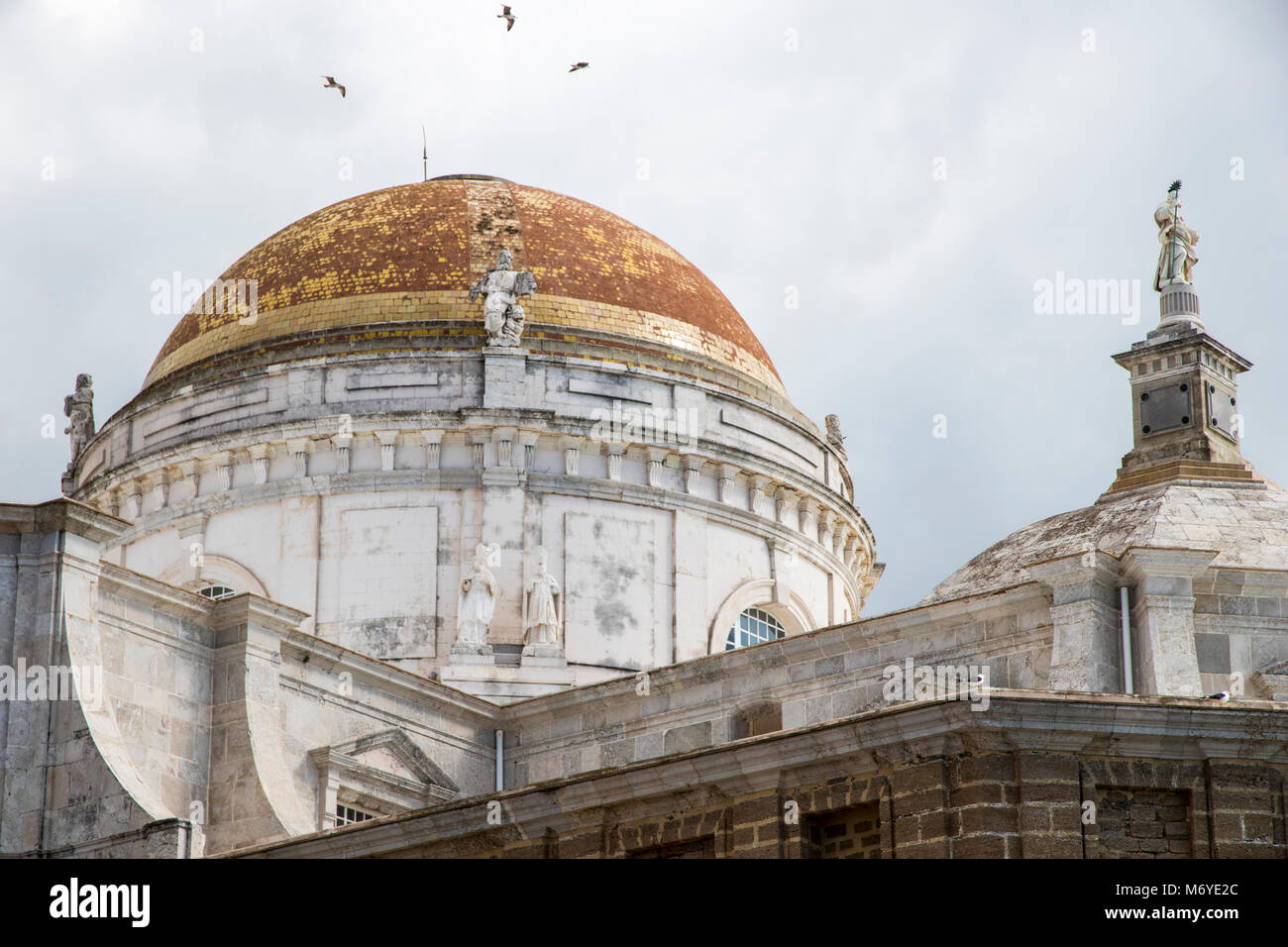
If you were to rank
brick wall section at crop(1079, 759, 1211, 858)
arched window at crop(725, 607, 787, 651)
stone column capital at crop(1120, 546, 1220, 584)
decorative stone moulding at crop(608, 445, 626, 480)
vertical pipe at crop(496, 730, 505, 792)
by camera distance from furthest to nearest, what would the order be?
arched window at crop(725, 607, 787, 651) < decorative stone moulding at crop(608, 445, 626, 480) < vertical pipe at crop(496, 730, 505, 792) < stone column capital at crop(1120, 546, 1220, 584) < brick wall section at crop(1079, 759, 1211, 858)

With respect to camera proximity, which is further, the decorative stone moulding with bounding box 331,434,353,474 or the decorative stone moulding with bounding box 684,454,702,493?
the decorative stone moulding with bounding box 684,454,702,493

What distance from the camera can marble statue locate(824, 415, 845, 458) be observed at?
56.3 metres

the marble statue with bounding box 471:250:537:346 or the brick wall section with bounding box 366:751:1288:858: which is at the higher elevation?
the marble statue with bounding box 471:250:537:346

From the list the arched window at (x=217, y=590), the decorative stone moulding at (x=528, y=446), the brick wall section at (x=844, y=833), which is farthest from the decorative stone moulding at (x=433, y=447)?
the brick wall section at (x=844, y=833)

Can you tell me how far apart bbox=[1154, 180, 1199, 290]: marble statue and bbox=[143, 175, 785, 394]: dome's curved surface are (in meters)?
10.1

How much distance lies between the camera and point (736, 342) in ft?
180

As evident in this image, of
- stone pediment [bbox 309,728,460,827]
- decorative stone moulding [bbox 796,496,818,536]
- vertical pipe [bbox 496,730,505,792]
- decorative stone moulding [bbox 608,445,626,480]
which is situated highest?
decorative stone moulding [bbox 608,445,626,480]

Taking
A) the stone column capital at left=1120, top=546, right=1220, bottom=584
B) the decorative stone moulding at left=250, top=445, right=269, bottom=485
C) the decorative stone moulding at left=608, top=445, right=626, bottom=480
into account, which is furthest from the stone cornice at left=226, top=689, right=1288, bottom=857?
the decorative stone moulding at left=250, top=445, right=269, bottom=485

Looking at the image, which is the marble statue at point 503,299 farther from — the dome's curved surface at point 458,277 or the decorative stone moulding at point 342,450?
the decorative stone moulding at point 342,450

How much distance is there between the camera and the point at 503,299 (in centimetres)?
5075

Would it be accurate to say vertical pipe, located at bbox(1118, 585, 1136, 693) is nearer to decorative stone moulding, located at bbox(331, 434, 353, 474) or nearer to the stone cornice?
the stone cornice

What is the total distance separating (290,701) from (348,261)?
15.6m

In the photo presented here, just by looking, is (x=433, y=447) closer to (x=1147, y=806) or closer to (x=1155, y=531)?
(x=1155, y=531)

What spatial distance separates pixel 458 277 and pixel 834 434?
10.3 m
